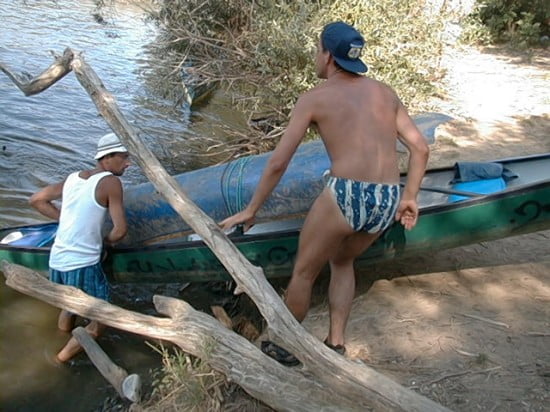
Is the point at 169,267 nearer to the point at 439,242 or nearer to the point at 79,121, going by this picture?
the point at 439,242

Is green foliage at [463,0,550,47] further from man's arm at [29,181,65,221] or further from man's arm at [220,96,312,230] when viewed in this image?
man's arm at [220,96,312,230]

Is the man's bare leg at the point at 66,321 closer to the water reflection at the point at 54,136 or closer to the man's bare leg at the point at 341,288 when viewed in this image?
the water reflection at the point at 54,136

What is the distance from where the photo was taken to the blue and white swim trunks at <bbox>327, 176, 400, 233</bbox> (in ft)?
11.8

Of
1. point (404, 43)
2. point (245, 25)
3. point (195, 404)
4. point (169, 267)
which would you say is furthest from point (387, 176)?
point (245, 25)

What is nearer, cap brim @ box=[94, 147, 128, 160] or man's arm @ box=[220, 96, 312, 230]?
man's arm @ box=[220, 96, 312, 230]

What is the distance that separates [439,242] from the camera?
4695 mm

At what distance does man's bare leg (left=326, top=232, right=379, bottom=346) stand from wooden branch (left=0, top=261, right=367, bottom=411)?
14.4 inches

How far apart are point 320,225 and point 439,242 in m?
1.38

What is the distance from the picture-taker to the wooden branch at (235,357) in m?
3.24

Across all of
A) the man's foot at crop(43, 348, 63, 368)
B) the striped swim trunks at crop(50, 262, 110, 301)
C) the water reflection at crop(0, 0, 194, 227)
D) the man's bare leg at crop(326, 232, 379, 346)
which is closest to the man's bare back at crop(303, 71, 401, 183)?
the man's bare leg at crop(326, 232, 379, 346)

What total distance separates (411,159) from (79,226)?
8.18 feet

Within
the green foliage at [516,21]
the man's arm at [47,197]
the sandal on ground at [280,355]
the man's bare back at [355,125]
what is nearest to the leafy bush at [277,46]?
the man's arm at [47,197]

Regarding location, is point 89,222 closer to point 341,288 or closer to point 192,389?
point 192,389

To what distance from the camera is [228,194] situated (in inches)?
213
